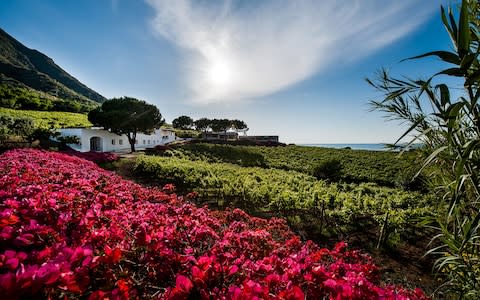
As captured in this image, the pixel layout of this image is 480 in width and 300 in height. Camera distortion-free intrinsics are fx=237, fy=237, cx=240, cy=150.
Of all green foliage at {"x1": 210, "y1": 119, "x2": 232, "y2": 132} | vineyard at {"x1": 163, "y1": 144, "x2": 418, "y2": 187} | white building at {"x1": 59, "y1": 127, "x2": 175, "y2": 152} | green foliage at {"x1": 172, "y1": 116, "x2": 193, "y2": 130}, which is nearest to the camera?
vineyard at {"x1": 163, "y1": 144, "x2": 418, "y2": 187}

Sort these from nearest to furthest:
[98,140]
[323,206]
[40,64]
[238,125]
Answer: [323,206], [98,140], [238,125], [40,64]

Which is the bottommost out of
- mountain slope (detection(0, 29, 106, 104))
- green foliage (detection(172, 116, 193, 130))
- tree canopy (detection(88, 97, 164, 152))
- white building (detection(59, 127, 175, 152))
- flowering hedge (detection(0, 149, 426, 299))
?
flowering hedge (detection(0, 149, 426, 299))

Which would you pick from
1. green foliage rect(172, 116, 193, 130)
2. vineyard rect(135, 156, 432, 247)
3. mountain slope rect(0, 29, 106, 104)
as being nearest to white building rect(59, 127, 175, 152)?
vineyard rect(135, 156, 432, 247)

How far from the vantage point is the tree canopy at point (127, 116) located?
28219 mm

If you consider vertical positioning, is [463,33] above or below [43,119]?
below

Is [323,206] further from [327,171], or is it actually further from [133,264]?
[327,171]

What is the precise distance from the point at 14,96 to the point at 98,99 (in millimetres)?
99746

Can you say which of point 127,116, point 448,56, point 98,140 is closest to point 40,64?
point 98,140

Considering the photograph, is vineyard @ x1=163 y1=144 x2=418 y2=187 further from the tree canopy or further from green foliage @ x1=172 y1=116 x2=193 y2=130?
green foliage @ x1=172 y1=116 x2=193 y2=130

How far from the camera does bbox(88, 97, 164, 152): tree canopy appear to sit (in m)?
28.2

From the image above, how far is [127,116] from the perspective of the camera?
94.3 ft

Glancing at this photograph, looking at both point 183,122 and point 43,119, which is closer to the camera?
point 43,119

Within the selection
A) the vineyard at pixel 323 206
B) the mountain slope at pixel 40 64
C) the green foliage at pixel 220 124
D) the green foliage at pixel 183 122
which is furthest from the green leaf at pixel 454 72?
the mountain slope at pixel 40 64

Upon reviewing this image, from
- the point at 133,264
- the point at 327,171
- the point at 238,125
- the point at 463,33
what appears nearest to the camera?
the point at 463,33
